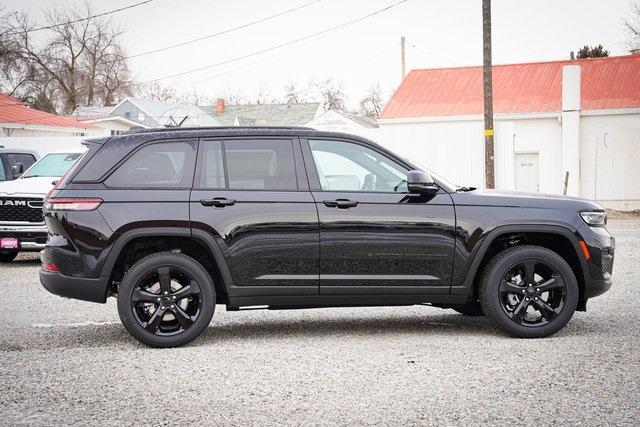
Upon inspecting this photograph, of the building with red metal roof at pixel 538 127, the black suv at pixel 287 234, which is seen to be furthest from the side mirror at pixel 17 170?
the building with red metal roof at pixel 538 127

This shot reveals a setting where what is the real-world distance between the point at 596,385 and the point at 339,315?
3.71 m

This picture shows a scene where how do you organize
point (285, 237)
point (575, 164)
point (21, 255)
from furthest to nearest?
point (575, 164) < point (21, 255) < point (285, 237)

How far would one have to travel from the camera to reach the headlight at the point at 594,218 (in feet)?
25.0

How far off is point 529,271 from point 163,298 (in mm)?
3060

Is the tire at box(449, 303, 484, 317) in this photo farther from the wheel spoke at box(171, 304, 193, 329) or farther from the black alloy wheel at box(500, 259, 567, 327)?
the wheel spoke at box(171, 304, 193, 329)

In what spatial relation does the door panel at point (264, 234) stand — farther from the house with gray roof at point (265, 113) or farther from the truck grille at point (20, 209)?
the house with gray roof at point (265, 113)

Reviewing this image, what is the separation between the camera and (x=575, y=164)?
31.8 metres

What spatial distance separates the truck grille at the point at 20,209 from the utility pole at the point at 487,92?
1118 cm

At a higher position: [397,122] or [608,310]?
[397,122]

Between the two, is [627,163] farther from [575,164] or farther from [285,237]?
[285,237]

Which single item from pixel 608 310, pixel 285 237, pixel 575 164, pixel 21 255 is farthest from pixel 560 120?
pixel 285 237

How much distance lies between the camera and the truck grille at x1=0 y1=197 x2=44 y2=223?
14.6 m

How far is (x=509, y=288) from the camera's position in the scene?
7.45 metres

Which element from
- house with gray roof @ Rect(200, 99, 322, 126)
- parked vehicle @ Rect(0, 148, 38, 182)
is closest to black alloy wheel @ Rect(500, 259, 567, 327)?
parked vehicle @ Rect(0, 148, 38, 182)
